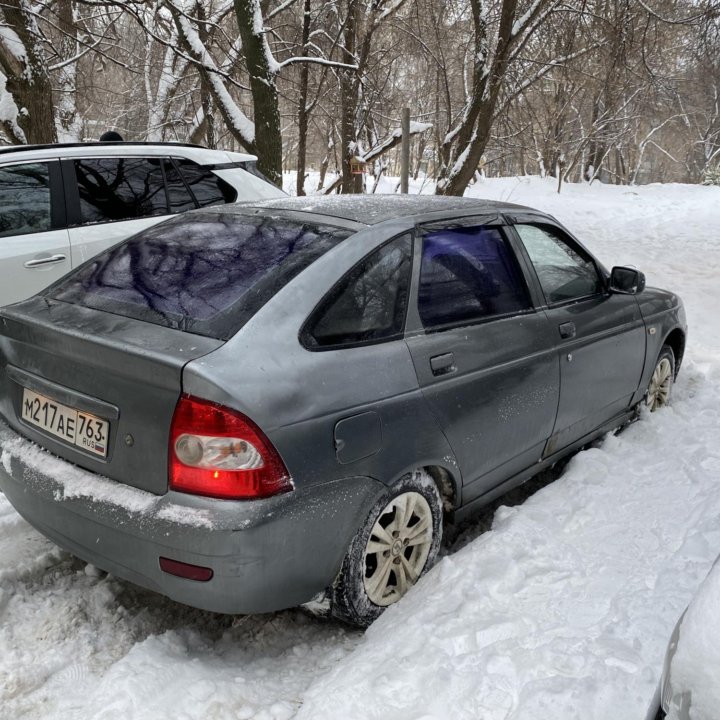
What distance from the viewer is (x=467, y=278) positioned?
3117 millimetres

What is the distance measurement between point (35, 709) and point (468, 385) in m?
1.91

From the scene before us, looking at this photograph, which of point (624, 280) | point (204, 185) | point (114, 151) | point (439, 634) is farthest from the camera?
point (204, 185)

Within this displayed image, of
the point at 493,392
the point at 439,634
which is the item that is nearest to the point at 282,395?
the point at 439,634

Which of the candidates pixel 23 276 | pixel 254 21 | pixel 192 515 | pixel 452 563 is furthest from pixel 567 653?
pixel 254 21

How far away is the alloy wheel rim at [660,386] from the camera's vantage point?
4.73m

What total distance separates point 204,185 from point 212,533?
4091 mm

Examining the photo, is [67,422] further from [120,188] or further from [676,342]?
[676,342]

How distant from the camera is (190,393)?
6.96ft

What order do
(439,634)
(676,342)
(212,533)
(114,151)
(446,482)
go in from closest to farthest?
(212,533) < (439,634) < (446,482) < (676,342) < (114,151)

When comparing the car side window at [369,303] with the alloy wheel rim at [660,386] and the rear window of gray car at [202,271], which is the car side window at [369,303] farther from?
the alloy wheel rim at [660,386]

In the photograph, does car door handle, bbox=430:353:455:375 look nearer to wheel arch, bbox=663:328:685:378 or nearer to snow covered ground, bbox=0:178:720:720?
snow covered ground, bbox=0:178:720:720

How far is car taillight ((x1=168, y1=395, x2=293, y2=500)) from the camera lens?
83.4 inches

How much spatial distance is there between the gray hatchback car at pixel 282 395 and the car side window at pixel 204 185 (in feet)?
8.07

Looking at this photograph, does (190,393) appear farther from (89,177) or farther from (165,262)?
(89,177)
